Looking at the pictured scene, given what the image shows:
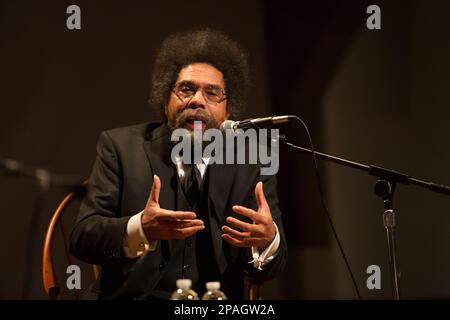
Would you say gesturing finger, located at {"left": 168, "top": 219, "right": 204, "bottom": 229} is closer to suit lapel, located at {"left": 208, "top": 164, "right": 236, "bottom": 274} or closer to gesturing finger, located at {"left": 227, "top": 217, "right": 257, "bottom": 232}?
gesturing finger, located at {"left": 227, "top": 217, "right": 257, "bottom": 232}

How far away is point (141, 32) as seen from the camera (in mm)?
3611

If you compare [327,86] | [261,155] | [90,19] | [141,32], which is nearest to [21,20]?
[90,19]

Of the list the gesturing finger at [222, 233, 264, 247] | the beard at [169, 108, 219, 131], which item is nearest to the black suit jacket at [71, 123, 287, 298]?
the beard at [169, 108, 219, 131]

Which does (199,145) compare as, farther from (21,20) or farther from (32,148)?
(21,20)

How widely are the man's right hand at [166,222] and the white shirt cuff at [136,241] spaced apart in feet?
0.11

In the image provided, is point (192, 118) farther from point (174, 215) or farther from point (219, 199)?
point (174, 215)

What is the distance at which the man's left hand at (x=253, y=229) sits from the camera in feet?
7.47

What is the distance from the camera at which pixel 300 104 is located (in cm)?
415

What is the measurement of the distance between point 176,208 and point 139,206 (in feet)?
0.54

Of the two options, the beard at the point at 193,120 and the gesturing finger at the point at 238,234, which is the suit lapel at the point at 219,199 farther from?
the gesturing finger at the point at 238,234

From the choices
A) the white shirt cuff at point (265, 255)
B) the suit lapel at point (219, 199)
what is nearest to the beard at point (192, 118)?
the suit lapel at point (219, 199)

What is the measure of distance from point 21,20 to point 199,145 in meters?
1.37

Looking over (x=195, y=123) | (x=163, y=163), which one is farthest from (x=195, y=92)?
(x=163, y=163)

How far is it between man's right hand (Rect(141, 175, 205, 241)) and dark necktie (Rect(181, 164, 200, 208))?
437mm
